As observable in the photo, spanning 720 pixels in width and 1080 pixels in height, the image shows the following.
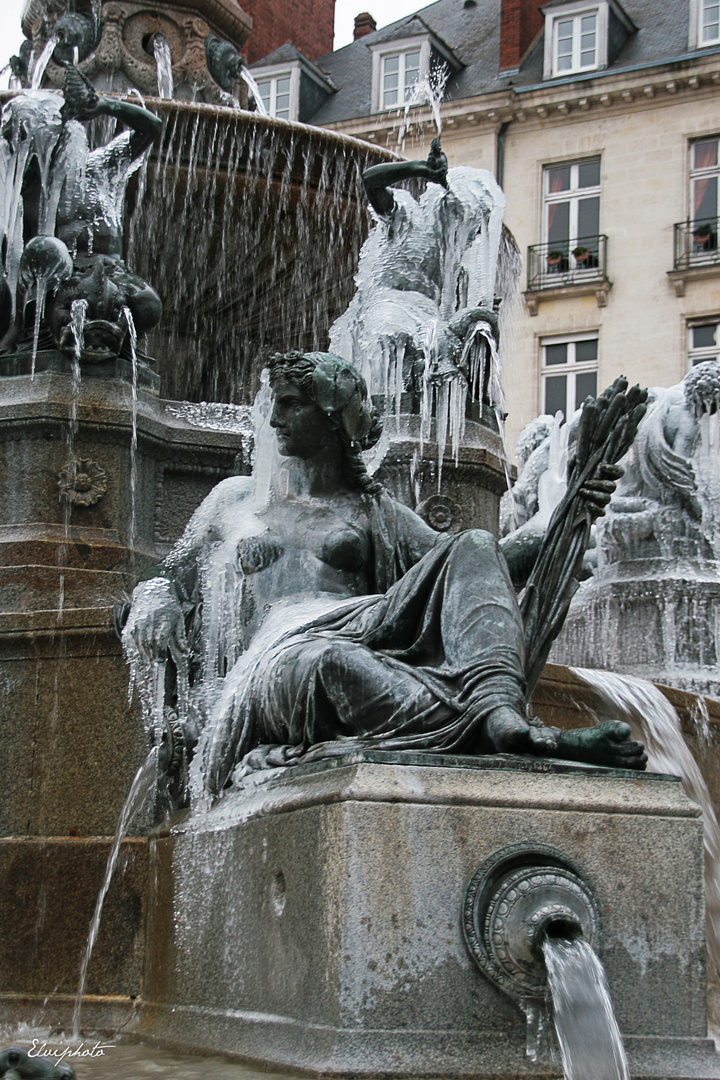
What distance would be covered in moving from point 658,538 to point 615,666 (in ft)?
3.17

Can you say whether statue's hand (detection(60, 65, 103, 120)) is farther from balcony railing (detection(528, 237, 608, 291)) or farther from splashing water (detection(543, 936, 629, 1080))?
balcony railing (detection(528, 237, 608, 291))

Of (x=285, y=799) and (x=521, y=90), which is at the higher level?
(x=521, y=90)

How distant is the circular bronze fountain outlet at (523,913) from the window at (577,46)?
3029 cm

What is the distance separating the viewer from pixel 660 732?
25.5ft

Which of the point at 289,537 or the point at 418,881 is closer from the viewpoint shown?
the point at 418,881

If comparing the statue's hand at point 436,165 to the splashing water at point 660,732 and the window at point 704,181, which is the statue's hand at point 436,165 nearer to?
the splashing water at point 660,732

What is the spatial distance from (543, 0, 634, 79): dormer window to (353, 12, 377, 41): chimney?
7135mm

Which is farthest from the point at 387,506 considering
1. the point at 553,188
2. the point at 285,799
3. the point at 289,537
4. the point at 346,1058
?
the point at 553,188

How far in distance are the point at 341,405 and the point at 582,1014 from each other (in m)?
2.46

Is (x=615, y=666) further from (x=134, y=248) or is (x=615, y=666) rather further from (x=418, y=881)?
(x=418, y=881)

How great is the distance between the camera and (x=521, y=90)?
3209 cm

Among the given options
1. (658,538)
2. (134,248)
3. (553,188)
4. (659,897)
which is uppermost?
(553,188)

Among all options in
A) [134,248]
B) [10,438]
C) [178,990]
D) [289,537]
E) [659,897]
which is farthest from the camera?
[134,248]

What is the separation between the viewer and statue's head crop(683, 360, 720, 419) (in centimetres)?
1138
